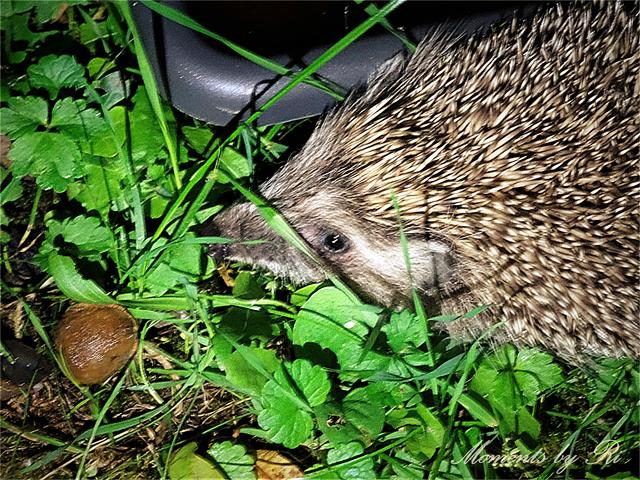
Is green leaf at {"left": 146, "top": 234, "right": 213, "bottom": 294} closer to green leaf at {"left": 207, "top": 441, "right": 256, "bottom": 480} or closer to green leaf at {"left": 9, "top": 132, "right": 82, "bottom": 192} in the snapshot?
green leaf at {"left": 9, "top": 132, "right": 82, "bottom": 192}

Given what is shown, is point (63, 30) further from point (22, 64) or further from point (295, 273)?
point (295, 273)

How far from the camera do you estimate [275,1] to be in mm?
2352

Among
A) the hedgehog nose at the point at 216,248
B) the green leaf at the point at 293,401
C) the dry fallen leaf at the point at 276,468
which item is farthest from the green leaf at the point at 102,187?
the dry fallen leaf at the point at 276,468

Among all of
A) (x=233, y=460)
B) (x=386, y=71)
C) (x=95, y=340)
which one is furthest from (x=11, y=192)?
(x=386, y=71)

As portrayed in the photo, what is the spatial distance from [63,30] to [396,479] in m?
1.71

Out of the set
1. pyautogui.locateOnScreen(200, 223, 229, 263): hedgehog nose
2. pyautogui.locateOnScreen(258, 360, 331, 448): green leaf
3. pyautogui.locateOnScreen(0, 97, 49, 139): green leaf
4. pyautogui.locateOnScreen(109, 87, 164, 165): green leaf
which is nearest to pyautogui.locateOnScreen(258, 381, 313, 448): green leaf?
pyautogui.locateOnScreen(258, 360, 331, 448): green leaf

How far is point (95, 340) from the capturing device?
6.20 ft

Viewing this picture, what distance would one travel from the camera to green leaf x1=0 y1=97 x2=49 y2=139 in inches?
75.4

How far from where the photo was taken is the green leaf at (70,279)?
187cm

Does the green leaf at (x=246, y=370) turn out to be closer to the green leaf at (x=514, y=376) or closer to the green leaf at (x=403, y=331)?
the green leaf at (x=403, y=331)

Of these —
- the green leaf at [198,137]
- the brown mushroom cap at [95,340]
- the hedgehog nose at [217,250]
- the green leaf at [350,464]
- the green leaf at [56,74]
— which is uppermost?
the green leaf at [56,74]

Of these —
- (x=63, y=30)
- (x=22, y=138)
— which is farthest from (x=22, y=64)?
(x=22, y=138)

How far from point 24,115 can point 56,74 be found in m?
0.16

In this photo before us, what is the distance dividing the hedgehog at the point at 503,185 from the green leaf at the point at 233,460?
21.0 inches
